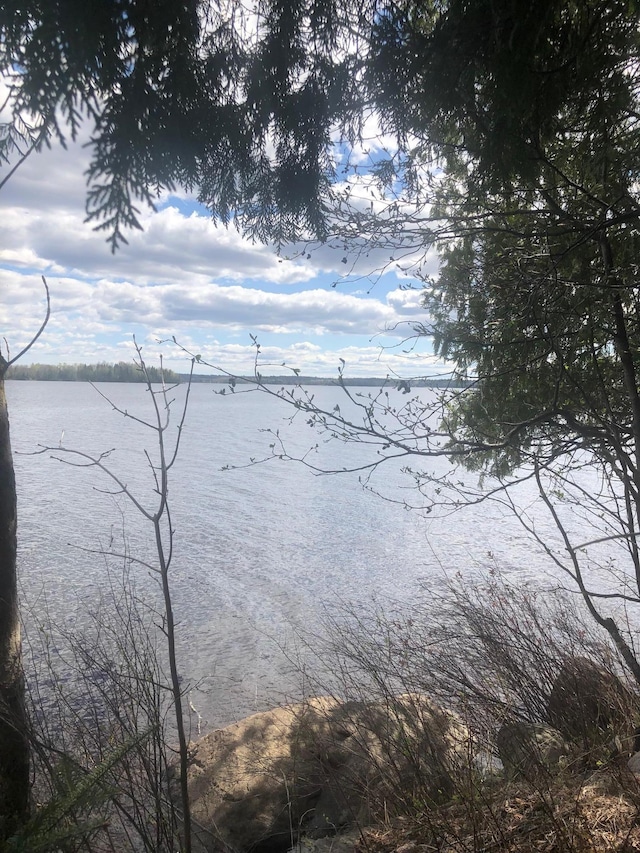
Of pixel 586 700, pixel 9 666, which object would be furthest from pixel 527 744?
pixel 9 666

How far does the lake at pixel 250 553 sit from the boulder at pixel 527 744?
147 cm

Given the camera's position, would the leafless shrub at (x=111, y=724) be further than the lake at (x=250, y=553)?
No

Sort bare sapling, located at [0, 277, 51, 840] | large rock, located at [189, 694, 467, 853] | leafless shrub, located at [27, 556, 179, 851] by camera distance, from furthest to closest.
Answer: large rock, located at [189, 694, 467, 853], bare sapling, located at [0, 277, 51, 840], leafless shrub, located at [27, 556, 179, 851]

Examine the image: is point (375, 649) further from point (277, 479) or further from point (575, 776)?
point (277, 479)

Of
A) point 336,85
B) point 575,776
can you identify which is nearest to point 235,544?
point 575,776

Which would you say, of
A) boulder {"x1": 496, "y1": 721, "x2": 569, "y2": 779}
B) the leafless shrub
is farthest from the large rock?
the leafless shrub

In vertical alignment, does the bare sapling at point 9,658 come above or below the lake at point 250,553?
above

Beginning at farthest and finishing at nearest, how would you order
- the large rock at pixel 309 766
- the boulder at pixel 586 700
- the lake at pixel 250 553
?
the lake at pixel 250 553 → the boulder at pixel 586 700 → the large rock at pixel 309 766

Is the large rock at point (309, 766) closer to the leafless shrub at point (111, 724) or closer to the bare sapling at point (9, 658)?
the leafless shrub at point (111, 724)

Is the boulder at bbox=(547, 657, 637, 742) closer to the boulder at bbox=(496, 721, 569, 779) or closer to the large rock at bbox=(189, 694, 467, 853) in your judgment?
the boulder at bbox=(496, 721, 569, 779)

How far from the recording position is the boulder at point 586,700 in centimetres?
356

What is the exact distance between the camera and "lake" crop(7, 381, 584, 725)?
6.45m

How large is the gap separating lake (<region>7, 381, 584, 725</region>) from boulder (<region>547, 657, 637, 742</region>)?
5.87 ft

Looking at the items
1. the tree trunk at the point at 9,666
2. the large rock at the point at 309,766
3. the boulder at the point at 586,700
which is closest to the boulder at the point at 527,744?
the boulder at the point at 586,700
